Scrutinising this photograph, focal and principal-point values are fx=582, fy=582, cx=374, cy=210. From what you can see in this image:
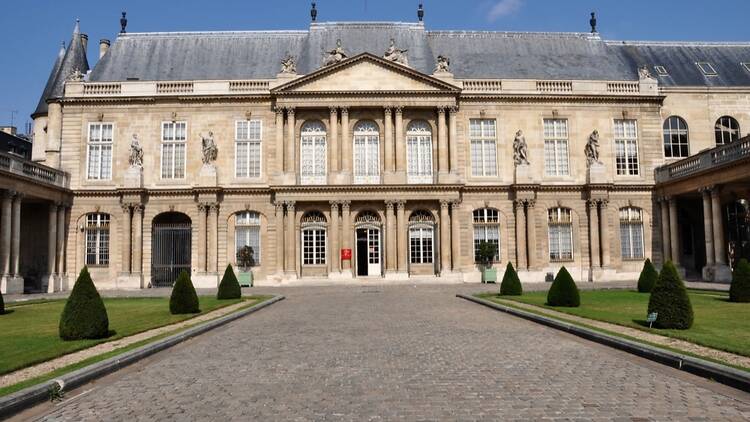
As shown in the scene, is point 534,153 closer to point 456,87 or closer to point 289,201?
point 456,87

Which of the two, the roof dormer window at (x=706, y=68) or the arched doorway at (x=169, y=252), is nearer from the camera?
the arched doorway at (x=169, y=252)

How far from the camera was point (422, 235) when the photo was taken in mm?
34125

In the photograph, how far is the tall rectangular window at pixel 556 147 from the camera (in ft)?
115

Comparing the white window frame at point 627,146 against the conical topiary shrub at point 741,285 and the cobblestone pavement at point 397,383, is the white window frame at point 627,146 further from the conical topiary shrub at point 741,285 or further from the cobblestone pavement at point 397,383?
the cobblestone pavement at point 397,383

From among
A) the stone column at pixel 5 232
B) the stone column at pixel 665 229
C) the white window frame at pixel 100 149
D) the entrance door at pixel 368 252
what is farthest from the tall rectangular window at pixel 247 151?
the stone column at pixel 665 229

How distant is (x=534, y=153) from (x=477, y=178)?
12.4ft

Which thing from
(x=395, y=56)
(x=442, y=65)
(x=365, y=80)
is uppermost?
(x=395, y=56)

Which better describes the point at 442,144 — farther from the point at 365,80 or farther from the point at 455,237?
the point at 365,80

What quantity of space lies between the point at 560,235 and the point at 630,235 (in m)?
4.19

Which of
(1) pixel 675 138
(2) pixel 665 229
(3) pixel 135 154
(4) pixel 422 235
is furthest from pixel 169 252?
(1) pixel 675 138

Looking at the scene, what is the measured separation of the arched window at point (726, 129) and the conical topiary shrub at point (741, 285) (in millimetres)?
22414

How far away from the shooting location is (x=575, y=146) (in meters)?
34.9

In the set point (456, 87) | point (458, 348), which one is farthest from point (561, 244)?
point (458, 348)

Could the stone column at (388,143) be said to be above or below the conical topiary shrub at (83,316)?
above
